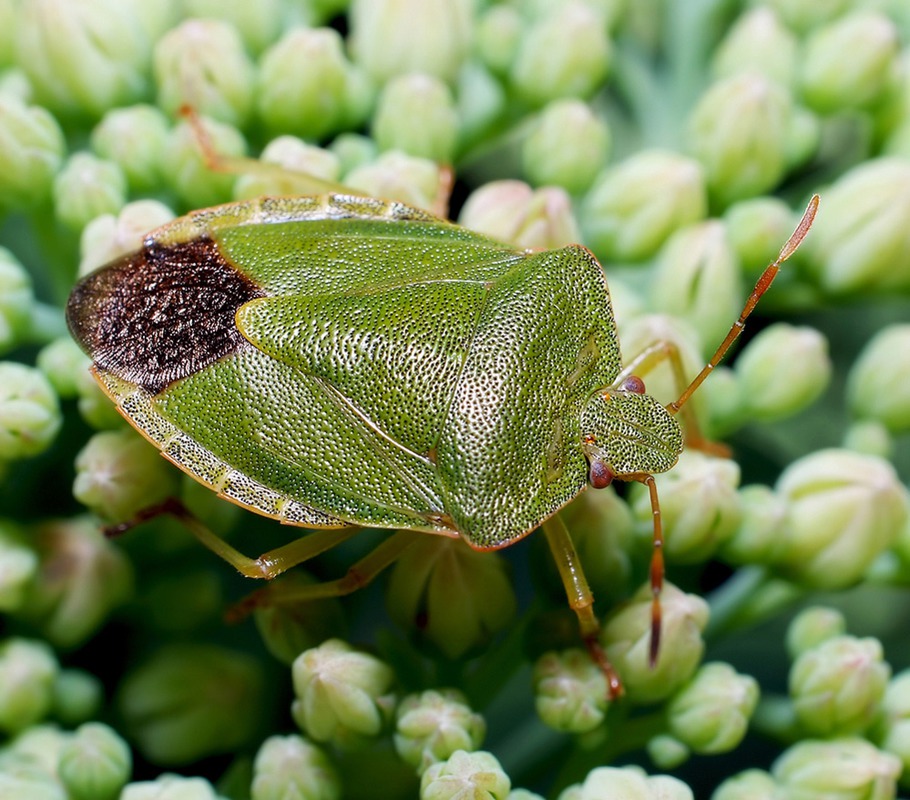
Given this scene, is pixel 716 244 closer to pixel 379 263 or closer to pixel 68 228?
pixel 379 263

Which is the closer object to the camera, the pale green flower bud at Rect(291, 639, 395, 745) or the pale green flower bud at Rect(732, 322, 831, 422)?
the pale green flower bud at Rect(291, 639, 395, 745)

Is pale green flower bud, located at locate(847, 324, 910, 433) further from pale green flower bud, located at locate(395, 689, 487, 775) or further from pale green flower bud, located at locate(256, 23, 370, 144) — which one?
pale green flower bud, located at locate(256, 23, 370, 144)

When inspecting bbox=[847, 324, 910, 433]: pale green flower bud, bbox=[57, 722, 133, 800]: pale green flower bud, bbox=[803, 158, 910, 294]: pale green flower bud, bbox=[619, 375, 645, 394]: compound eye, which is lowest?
bbox=[57, 722, 133, 800]: pale green flower bud

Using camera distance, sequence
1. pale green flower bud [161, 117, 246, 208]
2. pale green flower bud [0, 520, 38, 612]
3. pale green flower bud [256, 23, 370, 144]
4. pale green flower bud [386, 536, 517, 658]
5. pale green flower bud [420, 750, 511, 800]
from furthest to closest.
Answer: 1. pale green flower bud [256, 23, 370, 144]
2. pale green flower bud [161, 117, 246, 208]
3. pale green flower bud [0, 520, 38, 612]
4. pale green flower bud [386, 536, 517, 658]
5. pale green flower bud [420, 750, 511, 800]

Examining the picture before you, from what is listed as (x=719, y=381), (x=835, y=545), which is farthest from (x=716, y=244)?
(x=835, y=545)

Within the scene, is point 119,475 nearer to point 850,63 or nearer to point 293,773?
point 293,773

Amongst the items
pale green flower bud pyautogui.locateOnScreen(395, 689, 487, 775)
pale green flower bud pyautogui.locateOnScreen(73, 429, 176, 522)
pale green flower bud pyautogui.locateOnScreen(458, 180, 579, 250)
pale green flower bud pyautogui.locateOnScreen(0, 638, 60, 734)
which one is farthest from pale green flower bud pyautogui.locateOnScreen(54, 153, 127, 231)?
pale green flower bud pyautogui.locateOnScreen(395, 689, 487, 775)
